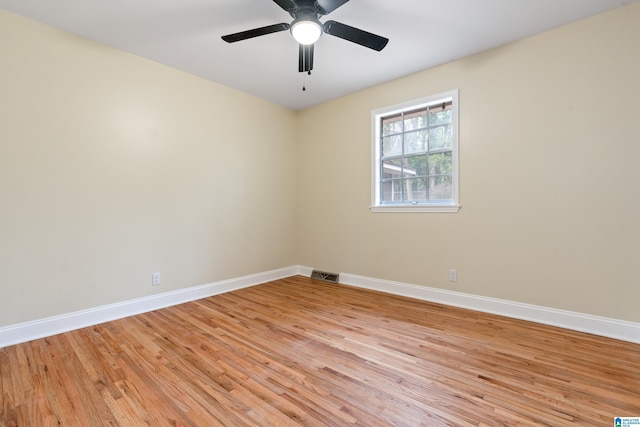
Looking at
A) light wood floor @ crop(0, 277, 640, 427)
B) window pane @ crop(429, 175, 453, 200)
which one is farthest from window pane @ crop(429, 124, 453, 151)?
light wood floor @ crop(0, 277, 640, 427)

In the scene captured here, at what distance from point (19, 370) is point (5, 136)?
5.94 feet

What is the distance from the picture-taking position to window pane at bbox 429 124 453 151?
10.7 feet

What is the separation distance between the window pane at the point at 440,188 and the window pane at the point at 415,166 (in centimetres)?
16

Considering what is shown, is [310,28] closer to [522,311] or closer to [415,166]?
[415,166]

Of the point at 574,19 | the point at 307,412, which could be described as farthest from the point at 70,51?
the point at 574,19

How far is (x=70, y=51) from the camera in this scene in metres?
2.58

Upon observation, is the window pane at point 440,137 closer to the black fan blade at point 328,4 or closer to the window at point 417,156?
the window at point 417,156

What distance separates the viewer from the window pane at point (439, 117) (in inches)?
130

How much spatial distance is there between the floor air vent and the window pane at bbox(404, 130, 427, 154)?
6.65 feet

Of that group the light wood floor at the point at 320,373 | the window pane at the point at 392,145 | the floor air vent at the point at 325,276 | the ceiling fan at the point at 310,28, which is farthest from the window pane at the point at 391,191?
the ceiling fan at the point at 310,28

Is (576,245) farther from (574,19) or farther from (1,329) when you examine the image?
(1,329)

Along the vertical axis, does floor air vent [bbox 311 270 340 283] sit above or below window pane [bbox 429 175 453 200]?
below

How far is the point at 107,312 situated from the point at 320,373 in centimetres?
228

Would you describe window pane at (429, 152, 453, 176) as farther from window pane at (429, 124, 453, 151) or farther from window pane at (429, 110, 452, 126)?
window pane at (429, 110, 452, 126)
